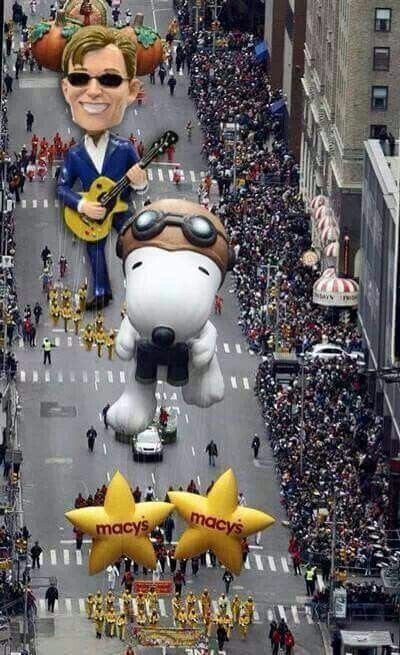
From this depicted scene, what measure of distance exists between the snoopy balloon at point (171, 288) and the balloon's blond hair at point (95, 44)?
394cm

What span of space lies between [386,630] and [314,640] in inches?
162

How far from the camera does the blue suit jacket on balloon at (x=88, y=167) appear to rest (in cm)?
10994

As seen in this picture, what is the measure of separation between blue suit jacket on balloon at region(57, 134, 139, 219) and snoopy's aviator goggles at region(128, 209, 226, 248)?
0.48m

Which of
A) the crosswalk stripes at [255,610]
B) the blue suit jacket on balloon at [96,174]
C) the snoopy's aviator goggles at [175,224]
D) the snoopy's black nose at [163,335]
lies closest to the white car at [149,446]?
the crosswalk stripes at [255,610]

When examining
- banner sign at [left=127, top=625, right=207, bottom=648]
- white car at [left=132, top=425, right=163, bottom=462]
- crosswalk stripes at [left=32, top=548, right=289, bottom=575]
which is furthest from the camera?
white car at [left=132, top=425, right=163, bottom=462]

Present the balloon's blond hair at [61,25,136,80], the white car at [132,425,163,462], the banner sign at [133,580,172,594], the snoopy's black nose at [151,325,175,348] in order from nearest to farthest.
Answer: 1. the balloon's blond hair at [61,25,136,80]
2. the snoopy's black nose at [151,325,175,348]
3. the banner sign at [133,580,172,594]
4. the white car at [132,425,163,462]

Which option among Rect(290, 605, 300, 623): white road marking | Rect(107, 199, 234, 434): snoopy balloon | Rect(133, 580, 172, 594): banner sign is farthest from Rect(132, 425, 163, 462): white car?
Rect(107, 199, 234, 434): snoopy balloon

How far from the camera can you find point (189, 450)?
19625 cm

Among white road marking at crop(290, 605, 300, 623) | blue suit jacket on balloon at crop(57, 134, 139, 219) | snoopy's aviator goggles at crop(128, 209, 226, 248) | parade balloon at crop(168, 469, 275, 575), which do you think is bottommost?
white road marking at crop(290, 605, 300, 623)

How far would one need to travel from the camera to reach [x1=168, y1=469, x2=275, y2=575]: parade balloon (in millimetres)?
114938

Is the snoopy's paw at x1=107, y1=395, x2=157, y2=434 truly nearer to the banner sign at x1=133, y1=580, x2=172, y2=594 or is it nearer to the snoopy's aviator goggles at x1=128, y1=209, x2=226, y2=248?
the snoopy's aviator goggles at x1=128, y1=209, x2=226, y2=248

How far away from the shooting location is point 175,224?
111438mm

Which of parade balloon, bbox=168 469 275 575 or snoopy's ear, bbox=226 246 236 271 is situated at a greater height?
snoopy's ear, bbox=226 246 236 271

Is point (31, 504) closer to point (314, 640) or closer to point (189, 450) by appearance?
point (189, 450)
